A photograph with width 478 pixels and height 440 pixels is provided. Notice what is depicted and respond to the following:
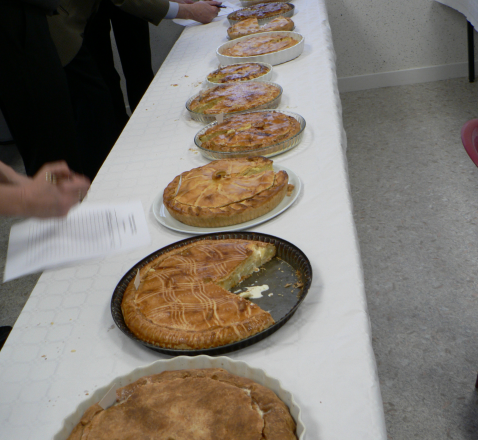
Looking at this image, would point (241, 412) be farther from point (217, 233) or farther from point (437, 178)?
point (437, 178)

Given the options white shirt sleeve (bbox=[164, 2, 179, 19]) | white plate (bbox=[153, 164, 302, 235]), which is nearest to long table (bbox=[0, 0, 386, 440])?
white plate (bbox=[153, 164, 302, 235])

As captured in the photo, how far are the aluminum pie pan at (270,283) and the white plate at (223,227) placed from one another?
0.30 ft

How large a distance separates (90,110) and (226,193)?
1900 millimetres

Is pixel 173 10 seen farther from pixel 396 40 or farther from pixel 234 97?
pixel 396 40

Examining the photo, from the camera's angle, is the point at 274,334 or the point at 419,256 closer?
the point at 274,334

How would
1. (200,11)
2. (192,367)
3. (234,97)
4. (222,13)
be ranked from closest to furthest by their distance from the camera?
(192,367), (234,97), (200,11), (222,13)

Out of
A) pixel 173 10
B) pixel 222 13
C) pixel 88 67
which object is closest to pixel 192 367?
pixel 88 67

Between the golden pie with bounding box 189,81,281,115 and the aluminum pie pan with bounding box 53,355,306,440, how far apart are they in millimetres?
1219

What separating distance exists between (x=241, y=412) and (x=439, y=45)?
4.39m

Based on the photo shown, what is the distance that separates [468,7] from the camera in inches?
132

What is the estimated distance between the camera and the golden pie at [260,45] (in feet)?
8.11

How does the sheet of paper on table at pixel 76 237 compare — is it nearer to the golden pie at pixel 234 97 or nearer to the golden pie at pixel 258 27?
the golden pie at pixel 234 97

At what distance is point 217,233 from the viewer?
1.16m

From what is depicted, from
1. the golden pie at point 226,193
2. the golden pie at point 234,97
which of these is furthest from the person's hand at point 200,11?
the golden pie at point 226,193
